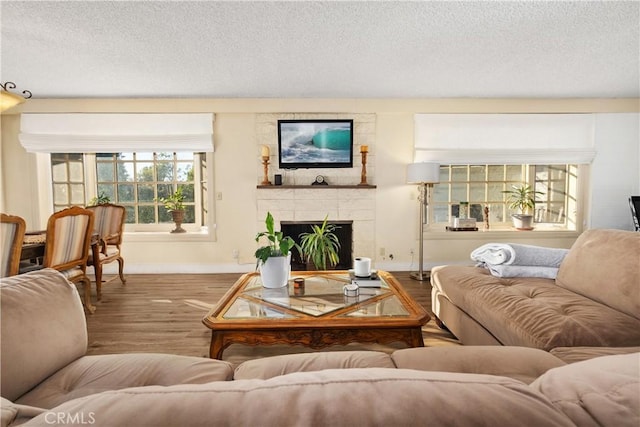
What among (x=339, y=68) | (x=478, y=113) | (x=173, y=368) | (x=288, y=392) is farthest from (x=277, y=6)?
→ (x=478, y=113)

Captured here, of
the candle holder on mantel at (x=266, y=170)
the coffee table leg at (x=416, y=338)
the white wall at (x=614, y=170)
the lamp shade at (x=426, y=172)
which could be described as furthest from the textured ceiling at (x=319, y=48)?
the coffee table leg at (x=416, y=338)

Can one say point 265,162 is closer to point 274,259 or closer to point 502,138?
point 274,259

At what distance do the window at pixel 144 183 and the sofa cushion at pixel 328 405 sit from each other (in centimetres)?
454

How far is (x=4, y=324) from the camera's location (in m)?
1.00

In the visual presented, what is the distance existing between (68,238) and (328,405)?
3.09 meters

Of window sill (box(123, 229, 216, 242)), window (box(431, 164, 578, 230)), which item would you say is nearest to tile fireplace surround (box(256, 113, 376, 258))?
window sill (box(123, 229, 216, 242))

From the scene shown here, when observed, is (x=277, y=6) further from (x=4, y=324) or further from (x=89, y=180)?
(x=89, y=180)

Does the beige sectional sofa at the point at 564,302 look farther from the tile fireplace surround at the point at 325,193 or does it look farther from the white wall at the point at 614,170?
the white wall at the point at 614,170

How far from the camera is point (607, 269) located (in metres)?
1.86

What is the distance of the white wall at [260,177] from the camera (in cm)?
438

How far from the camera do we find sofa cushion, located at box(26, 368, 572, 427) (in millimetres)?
414

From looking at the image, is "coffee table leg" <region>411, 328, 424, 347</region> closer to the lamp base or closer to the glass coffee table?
the glass coffee table

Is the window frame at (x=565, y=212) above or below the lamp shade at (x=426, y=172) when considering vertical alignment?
below

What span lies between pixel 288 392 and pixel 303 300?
164 cm
